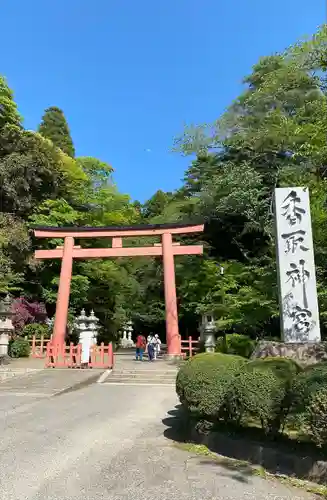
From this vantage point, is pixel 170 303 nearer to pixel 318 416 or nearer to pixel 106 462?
pixel 106 462

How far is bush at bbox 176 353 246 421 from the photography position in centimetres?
547

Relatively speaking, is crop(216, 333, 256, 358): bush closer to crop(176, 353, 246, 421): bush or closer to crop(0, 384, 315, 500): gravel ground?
crop(0, 384, 315, 500): gravel ground

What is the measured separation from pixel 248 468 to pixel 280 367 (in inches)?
45.3

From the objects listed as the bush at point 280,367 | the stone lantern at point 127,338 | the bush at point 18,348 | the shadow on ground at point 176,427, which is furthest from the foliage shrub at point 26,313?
the stone lantern at point 127,338

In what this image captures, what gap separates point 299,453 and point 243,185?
16533 mm

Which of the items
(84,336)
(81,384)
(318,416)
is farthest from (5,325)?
(318,416)

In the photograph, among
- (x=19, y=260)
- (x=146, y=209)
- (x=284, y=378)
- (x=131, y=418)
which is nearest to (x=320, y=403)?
(x=284, y=378)

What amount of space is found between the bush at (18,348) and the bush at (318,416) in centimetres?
1755

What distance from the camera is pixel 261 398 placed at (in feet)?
15.4

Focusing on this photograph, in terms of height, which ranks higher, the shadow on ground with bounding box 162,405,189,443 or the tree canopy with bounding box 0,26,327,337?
the tree canopy with bounding box 0,26,327,337

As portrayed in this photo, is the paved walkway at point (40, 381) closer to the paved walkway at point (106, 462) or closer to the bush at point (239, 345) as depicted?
the paved walkway at point (106, 462)

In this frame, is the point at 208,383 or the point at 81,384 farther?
the point at 81,384

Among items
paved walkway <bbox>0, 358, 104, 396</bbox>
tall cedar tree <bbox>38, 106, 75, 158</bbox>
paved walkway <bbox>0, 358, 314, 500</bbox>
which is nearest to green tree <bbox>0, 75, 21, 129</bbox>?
tall cedar tree <bbox>38, 106, 75, 158</bbox>

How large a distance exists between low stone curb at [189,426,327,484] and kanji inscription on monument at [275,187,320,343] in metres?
4.31
